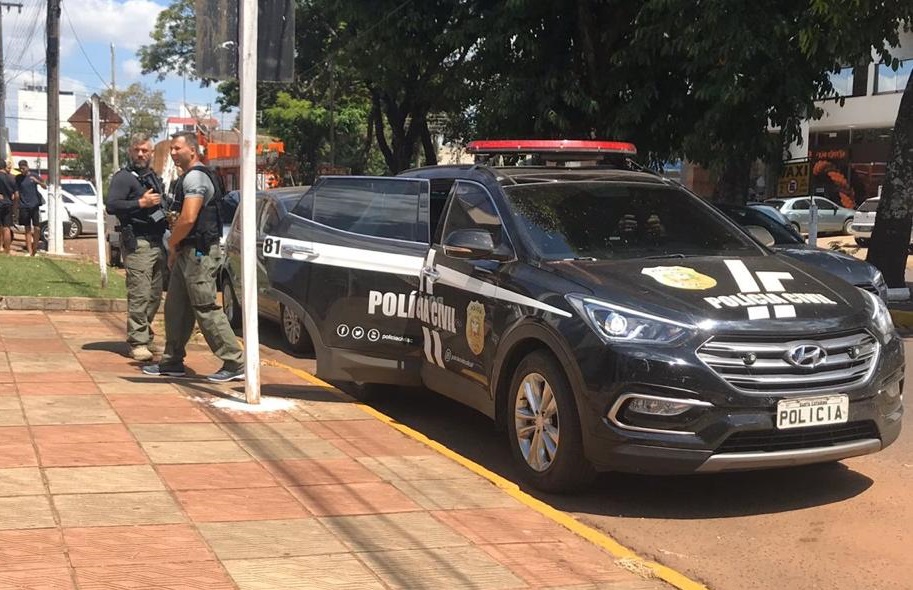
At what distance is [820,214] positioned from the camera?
30.4 m

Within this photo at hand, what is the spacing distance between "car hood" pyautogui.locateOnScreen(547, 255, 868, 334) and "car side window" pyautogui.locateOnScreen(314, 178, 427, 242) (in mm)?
1698

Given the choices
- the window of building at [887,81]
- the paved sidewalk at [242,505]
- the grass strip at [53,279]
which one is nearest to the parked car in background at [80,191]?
the grass strip at [53,279]

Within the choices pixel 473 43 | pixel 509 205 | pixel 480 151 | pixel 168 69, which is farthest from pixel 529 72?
pixel 168 69

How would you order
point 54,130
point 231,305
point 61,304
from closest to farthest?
point 61,304, point 231,305, point 54,130

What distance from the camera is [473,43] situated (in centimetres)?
1606

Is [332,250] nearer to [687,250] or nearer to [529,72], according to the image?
[687,250]

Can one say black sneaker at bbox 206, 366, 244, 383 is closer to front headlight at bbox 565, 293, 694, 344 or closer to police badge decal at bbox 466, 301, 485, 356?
police badge decal at bbox 466, 301, 485, 356

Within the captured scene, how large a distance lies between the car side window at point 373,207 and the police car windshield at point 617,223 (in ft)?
3.29

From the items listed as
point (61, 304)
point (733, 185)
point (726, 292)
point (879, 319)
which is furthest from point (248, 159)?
point (733, 185)

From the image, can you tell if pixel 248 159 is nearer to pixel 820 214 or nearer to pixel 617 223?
pixel 617 223

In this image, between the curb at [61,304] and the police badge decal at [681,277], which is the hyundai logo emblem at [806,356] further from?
the curb at [61,304]

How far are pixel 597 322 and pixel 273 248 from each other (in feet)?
10.7

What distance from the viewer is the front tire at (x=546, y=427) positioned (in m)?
4.87

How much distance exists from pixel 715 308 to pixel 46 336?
641 centimetres
